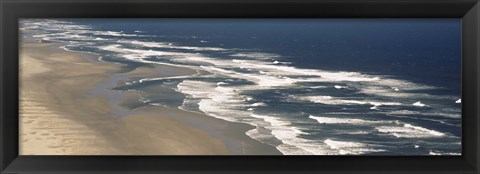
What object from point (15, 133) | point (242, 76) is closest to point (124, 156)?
point (15, 133)

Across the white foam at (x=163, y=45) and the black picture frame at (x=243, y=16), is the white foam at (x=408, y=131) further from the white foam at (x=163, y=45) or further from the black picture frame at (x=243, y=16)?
the white foam at (x=163, y=45)

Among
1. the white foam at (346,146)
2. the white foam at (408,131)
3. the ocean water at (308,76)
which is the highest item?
the ocean water at (308,76)

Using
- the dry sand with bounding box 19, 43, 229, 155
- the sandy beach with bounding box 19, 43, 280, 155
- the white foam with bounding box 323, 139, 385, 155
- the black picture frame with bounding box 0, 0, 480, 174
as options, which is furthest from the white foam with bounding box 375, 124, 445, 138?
the dry sand with bounding box 19, 43, 229, 155

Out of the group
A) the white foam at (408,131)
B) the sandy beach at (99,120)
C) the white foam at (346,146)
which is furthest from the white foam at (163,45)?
the white foam at (408,131)

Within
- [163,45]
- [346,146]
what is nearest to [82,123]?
[163,45]

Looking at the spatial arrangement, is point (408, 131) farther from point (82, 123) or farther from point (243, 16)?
point (82, 123)

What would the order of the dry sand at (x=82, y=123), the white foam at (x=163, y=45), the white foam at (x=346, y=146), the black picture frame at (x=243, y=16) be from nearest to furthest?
1. the black picture frame at (x=243, y=16)
2. the dry sand at (x=82, y=123)
3. the white foam at (x=346, y=146)
4. the white foam at (x=163, y=45)
